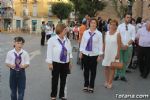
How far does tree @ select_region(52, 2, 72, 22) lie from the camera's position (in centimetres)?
8849

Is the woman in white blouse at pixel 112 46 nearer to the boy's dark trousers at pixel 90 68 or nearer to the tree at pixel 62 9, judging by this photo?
the boy's dark trousers at pixel 90 68

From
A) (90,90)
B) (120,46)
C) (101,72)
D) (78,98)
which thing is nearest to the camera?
(78,98)

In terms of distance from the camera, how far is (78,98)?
1042cm

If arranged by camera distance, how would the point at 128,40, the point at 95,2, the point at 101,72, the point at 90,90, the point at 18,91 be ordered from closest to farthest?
1. the point at 18,91
2. the point at 90,90
3. the point at 128,40
4. the point at 101,72
5. the point at 95,2

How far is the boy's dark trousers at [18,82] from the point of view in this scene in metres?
8.88

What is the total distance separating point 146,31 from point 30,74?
3770 mm

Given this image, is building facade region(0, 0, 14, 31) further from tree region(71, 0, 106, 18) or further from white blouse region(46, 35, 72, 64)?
white blouse region(46, 35, 72, 64)

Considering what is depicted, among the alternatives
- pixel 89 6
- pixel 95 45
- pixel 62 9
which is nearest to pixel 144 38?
pixel 95 45

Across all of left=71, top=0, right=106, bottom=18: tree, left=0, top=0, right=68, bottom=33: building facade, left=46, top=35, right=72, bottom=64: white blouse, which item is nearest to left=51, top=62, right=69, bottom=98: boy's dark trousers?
left=46, top=35, right=72, bottom=64: white blouse

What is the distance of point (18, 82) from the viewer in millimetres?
8977

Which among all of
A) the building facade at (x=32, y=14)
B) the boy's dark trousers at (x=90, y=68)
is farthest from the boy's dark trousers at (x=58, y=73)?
the building facade at (x=32, y=14)

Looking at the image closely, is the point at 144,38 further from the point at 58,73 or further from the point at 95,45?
the point at 58,73

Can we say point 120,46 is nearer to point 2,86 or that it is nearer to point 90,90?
point 90,90

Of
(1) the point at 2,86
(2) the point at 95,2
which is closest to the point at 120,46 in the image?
(1) the point at 2,86
